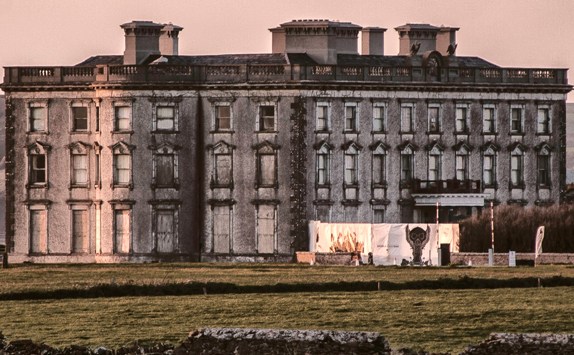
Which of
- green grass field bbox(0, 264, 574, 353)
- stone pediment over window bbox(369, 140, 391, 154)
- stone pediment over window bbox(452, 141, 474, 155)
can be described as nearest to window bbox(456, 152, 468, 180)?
stone pediment over window bbox(452, 141, 474, 155)

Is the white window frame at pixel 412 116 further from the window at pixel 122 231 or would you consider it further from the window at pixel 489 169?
the window at pixel 122 231

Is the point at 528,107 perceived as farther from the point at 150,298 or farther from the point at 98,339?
the point at 98,339

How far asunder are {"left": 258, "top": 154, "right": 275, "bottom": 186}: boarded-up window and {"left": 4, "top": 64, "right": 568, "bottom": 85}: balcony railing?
14.1 ft

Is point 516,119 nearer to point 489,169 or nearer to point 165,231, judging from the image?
point 489,169

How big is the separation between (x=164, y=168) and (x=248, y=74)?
7.12 meters

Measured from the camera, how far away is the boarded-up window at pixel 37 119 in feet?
273

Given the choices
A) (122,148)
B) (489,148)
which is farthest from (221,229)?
(489,148)

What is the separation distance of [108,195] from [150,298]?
41.4 metres

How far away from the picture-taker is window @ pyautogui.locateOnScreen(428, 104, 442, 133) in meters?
83.8

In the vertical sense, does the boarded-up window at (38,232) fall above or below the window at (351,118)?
below

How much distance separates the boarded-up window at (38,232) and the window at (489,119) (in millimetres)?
26099

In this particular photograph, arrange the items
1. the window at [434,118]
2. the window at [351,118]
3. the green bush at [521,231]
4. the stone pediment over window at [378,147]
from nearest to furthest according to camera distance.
Result: the green bush at [521,231], the window at [351,118], the stone pediment over window at [378,147], the window at [434,118]

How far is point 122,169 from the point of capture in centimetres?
8169

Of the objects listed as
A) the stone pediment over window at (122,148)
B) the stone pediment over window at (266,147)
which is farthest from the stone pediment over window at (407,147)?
the stone pediment over window at (122,148)
